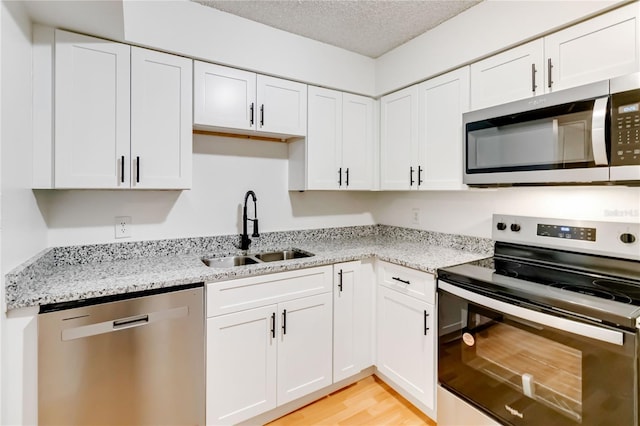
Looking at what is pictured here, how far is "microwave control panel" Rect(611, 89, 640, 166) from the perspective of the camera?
122 cm

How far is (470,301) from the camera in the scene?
1.53m

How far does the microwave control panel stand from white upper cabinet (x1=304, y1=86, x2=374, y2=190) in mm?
1509

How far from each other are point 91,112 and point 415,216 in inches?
88.2

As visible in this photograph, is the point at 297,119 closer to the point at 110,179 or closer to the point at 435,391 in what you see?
the point at 110,179

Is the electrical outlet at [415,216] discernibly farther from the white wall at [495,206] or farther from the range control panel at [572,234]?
the range control panel at [572,234]

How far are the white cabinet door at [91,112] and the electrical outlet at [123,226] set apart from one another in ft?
1.10

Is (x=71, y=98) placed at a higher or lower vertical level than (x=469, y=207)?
higher

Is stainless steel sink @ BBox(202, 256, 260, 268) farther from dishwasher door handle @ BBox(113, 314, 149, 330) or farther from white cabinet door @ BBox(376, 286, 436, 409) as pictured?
white cabinet door @ BBox(376, 286, 436, 409)

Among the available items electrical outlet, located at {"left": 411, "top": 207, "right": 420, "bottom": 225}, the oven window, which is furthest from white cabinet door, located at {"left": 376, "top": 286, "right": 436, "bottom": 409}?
electrical outlet, located at {"left": 411, "top": 207, "right": 420, "bottom": 225}

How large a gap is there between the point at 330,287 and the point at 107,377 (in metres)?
1.18

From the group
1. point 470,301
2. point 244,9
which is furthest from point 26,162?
point 470,301

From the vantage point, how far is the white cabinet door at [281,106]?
6.73 ft

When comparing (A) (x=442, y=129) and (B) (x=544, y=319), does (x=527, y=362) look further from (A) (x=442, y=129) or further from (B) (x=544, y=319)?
(A) (x=442, y=129)

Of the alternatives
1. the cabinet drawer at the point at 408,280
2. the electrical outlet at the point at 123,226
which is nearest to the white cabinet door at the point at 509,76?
the cabinet drawer at the point at 408,280
